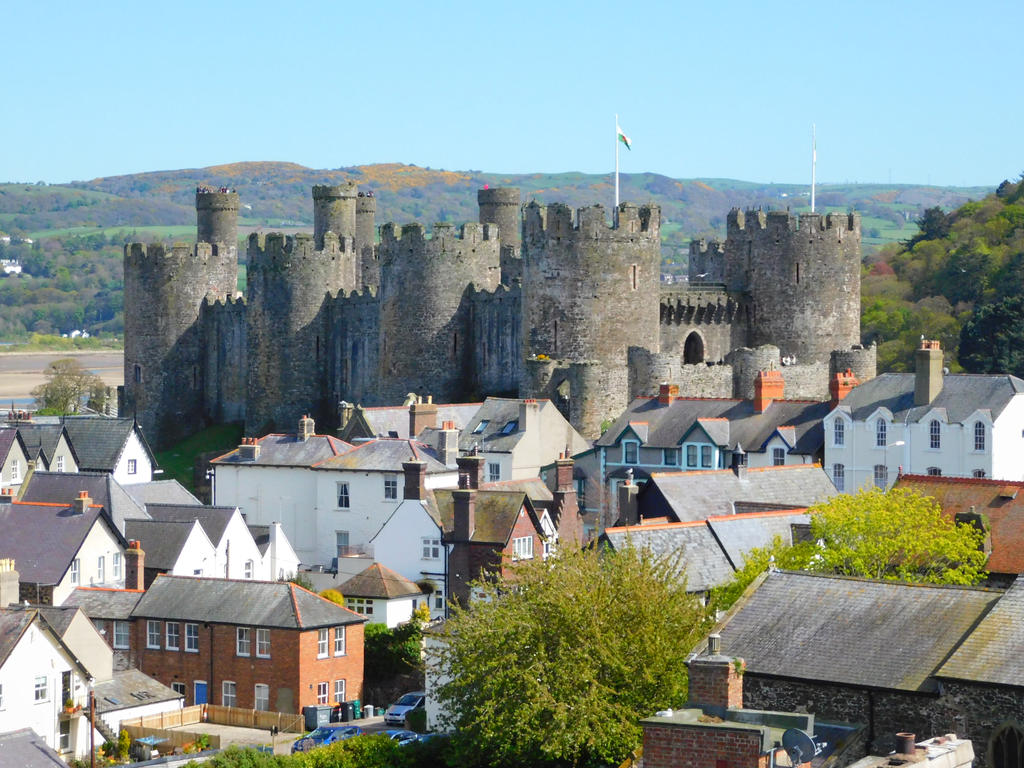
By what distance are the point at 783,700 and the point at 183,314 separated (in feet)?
159

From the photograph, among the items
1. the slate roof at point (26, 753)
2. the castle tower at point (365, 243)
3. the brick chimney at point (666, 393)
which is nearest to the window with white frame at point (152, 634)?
the slate roof at point (26, 753)

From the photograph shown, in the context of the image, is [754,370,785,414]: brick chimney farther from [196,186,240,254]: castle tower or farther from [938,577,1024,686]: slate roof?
[196,186,240,254]: castle tower

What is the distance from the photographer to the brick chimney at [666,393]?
169 ft

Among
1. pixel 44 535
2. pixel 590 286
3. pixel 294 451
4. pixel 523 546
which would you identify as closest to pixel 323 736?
pixel 523 546

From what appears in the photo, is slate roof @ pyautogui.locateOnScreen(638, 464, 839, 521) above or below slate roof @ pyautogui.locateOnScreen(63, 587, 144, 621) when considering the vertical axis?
above

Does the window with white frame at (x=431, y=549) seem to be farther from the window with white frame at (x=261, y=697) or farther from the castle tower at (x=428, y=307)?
the castle tower at (x=428, y=307)

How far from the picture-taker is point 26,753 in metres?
29.1

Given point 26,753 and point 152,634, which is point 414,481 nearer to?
point 152,634

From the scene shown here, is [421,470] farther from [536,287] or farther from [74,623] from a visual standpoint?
[536,287]

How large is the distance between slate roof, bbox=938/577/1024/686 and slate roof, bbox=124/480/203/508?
27290 mm

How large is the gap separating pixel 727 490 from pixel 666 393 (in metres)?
9.53

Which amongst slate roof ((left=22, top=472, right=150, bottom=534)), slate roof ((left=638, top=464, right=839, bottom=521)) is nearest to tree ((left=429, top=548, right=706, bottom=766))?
slate roof ((left=638, top=464, right=839, bottom=521))

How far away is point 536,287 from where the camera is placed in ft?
185

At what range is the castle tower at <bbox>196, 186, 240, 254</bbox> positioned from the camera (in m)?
74.1
